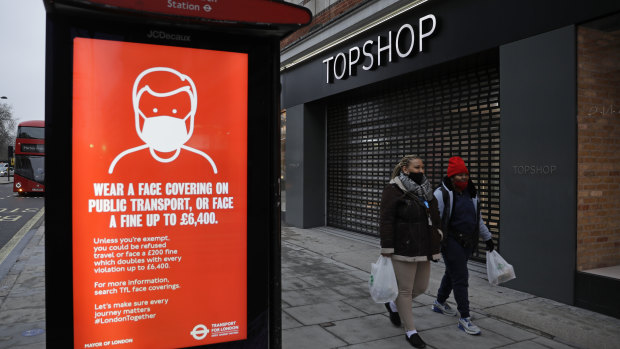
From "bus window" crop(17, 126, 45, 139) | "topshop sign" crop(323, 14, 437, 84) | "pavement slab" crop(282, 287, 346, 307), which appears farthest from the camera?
"bus window" crop(17, 126, 45, 139)

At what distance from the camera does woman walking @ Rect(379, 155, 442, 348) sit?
4.09 m

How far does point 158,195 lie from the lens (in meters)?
2.61

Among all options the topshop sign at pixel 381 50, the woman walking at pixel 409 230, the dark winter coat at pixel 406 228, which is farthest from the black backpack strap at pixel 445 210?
the topshop sign at pixel 381 50

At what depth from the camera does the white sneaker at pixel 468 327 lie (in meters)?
4.41

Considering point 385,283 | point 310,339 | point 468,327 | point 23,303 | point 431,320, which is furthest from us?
point 23,303

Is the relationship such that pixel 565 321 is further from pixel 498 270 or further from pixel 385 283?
pixel 385 283

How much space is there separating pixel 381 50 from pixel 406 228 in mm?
5514

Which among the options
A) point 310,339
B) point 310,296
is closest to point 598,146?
point 310,296

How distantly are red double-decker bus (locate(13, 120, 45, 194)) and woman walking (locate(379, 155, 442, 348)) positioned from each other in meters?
23.8

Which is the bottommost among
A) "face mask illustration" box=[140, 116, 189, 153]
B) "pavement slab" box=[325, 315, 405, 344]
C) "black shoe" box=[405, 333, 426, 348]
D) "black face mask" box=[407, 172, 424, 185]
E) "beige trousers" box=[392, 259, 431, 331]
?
"pavement slab" box=[325, 315, 405, 344]

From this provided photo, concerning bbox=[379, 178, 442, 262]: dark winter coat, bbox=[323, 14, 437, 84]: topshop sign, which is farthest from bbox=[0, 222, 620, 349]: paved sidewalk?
bbox=[323, 14, 437, 84]: topshop sign

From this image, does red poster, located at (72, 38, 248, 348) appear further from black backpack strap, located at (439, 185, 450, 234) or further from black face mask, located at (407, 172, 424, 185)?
black backpack strap, located at (439, 185, 450, 234)

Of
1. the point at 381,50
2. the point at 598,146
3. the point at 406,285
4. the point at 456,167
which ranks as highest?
the point at 381,50

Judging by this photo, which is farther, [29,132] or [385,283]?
[29,132]
